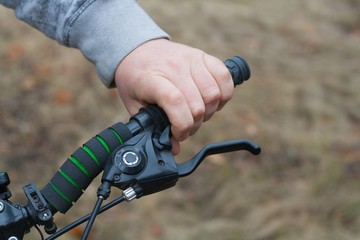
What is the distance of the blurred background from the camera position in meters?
3.22

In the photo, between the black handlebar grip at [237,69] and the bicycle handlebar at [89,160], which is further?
the black handlebar grip at [237,69]

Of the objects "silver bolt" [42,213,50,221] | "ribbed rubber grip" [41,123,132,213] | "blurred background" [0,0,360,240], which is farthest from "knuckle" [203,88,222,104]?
"blurred background" [0,0,360,240]

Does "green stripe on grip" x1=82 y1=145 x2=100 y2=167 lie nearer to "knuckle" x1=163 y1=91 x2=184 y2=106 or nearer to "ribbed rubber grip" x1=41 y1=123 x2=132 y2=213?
"ribbed rubber grip" x1=41 y1=123 x2=132 y2=213

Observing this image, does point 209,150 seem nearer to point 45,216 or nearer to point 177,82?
point 177,82

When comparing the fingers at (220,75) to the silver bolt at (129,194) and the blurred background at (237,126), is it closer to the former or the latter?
the silver bolt at (129,194)

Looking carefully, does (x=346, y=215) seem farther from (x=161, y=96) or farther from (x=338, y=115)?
(x=161, y=96)

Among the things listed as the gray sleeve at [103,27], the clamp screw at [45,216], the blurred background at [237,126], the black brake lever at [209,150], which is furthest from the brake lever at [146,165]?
the blurred background at [237,126]

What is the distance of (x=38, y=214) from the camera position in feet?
3.37

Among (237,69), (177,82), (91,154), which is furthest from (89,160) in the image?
(237,69)

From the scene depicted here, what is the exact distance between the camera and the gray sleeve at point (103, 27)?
1.28m

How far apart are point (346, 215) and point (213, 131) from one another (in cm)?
98

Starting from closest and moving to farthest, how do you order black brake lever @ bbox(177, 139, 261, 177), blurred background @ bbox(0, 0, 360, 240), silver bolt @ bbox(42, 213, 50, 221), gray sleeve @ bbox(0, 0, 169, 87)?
silver bolt @ bbox(42, 213, 50, 221) < black brake lever @ bbox(177, 139, 261, 177) < gray sleeve @ bbox(0, 0, 169, 87) < blurred background @ bbox(0, 0, 360, 240)

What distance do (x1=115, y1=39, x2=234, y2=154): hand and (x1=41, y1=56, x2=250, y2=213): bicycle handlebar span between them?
0.03m

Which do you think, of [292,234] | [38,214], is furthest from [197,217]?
[38,214]
